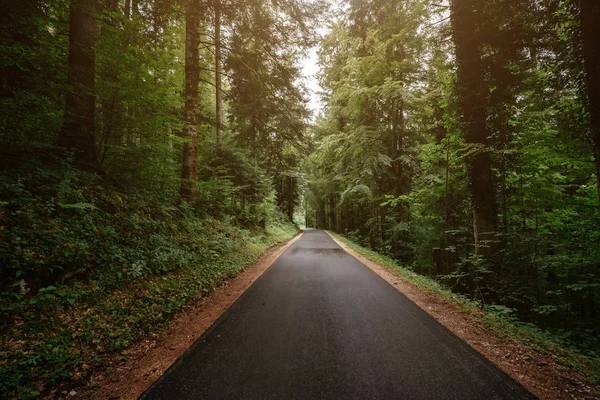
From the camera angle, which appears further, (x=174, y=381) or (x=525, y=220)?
(x=525, y=220)

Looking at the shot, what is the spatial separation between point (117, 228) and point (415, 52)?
13741 millimetres

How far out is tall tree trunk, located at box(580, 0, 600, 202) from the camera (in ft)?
12.2

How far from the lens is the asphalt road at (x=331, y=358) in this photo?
8.37 feet

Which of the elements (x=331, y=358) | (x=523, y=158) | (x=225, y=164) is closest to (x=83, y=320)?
(x=331, y=358)

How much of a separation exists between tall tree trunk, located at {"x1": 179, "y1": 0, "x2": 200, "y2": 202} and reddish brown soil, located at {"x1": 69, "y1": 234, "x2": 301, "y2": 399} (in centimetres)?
499

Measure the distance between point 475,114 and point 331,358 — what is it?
6955mm

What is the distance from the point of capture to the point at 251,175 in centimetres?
1397

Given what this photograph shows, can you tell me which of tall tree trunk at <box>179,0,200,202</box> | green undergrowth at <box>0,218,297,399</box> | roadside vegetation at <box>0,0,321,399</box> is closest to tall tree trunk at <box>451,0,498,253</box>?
roadside vegetation at <box>0,0,321,399</box>

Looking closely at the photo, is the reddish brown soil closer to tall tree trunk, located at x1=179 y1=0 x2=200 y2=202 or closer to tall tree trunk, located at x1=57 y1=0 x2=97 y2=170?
tall tree trunk, located at x1=57 y1=0 x2=97 y2=170

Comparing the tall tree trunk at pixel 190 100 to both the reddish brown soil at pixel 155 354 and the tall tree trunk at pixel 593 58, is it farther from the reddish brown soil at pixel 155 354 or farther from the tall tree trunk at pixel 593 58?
the tall tree trunk at pixel 593 58

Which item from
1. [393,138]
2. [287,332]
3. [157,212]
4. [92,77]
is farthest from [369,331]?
[393,138]

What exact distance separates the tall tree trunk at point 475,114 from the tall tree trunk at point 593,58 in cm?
262

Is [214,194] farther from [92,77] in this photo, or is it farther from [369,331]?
[369,331]

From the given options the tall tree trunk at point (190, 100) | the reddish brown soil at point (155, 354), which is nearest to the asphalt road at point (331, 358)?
the reddish brown soil at point (155, 354)
